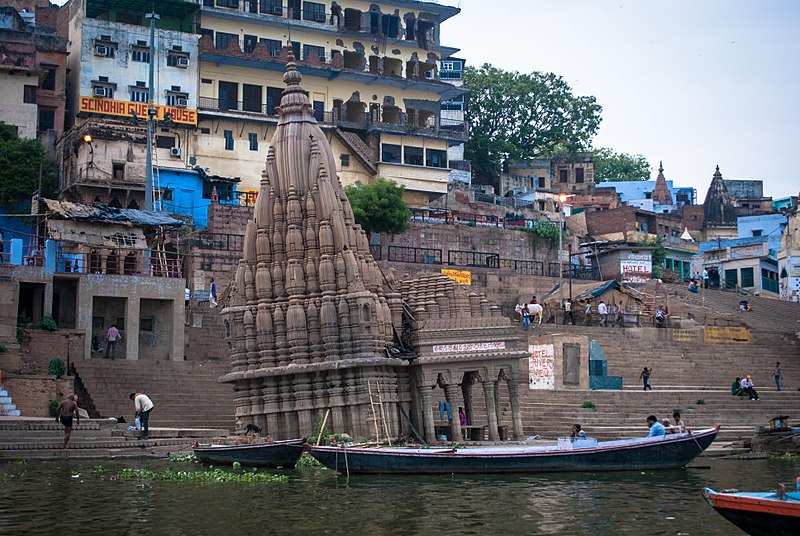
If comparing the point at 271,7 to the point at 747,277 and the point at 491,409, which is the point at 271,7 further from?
the point at 491,409

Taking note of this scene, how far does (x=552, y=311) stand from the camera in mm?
49375

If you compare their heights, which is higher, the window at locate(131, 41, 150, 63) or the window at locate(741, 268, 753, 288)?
the window at locate(131, 41, 150, 63)

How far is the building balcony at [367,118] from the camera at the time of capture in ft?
177

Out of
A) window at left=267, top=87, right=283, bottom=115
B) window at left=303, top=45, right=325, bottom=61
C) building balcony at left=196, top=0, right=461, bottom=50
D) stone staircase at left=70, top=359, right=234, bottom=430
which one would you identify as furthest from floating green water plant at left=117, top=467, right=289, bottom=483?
window at left=303, top=45, right=325, bottom=61

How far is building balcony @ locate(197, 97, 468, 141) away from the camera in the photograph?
5403 centimetres

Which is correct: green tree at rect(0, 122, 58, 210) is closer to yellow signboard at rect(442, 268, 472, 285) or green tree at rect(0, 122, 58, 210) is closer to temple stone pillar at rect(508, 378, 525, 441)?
yellow signboard at rect(442, 268, 472, 285)

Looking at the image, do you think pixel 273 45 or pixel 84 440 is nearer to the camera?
pixel 84 440

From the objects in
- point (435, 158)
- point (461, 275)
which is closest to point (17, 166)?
point (461, 275)

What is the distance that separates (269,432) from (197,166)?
25.7m

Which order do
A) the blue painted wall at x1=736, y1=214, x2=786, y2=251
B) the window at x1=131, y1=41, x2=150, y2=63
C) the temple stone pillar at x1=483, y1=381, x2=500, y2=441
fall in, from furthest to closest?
the blue painted wall at x1=736, y1=214, x2=786, y2=251 → the window at x1=131, y1=41, x2=150, y2=63 → the temple stone pillar at x1=483, y1=381, x2=500, y2=441

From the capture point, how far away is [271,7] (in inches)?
2267

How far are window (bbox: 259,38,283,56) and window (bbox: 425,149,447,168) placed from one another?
8198 millimetres

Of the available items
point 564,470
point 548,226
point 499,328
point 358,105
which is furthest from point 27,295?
point 548,226

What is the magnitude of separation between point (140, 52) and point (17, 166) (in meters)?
7.90
